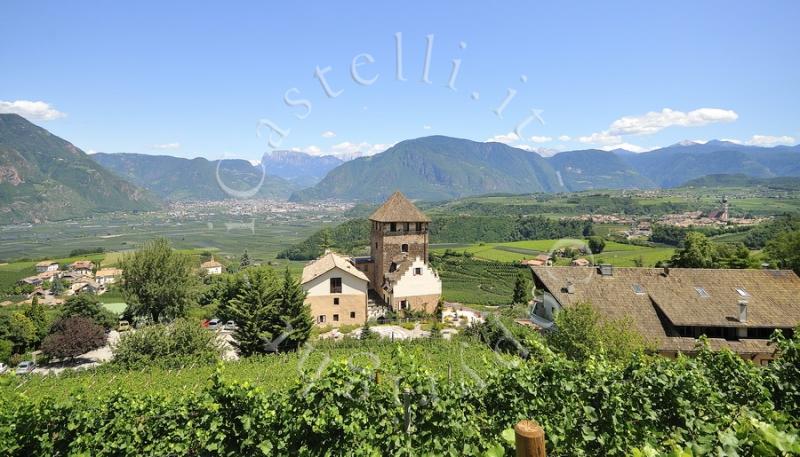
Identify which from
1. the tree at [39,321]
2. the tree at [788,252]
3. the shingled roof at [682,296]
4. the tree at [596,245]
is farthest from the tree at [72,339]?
the tree at [596,245]

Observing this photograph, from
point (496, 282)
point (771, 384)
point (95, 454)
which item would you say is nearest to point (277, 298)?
point (95, 454)

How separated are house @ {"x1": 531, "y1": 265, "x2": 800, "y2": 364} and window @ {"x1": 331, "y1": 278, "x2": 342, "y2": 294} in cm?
1670

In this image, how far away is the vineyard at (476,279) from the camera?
66.2 meters

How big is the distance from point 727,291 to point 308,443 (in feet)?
94.0

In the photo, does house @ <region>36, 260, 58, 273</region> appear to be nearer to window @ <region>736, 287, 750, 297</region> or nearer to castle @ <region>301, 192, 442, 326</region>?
castle @ <region>301, 192, 442, 326</region>

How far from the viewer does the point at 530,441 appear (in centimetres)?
325

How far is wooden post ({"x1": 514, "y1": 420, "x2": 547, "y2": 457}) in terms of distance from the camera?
323 centimetres

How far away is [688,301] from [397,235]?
2489 cm

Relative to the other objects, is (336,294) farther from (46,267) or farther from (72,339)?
(46,267)

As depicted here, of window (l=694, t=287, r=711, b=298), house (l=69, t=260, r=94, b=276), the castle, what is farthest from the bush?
house (l=69, t=260, r=94, b=276)

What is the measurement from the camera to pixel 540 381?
346 inches

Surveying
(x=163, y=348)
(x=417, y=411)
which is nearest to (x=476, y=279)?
(x=163, y=348)

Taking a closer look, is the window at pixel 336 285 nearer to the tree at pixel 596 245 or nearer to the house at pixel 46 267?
the tree at pixel 596 245

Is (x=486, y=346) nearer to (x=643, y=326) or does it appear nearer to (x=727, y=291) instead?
(x=643, y=326)
